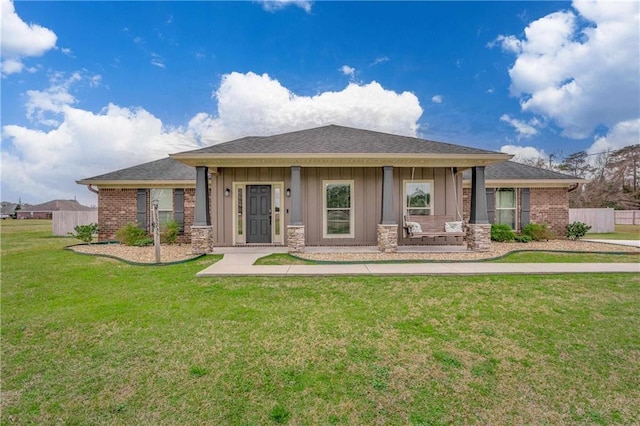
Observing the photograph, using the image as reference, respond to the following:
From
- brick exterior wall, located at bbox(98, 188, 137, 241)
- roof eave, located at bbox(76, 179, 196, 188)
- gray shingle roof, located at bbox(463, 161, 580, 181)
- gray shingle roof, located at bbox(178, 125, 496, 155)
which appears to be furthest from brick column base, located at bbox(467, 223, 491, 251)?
brick exterior wall, located at bbox(98, 188, 137, 241)

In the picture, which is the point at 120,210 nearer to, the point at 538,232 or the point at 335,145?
the point at 335,145

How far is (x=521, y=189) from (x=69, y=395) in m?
14.0

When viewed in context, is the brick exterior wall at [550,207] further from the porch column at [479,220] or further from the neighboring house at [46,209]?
the neighboring house at [46,209]

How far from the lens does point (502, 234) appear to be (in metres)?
10.5

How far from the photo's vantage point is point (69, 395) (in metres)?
2.39

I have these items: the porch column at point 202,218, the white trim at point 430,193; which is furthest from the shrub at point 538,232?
the porch column at point 202,218

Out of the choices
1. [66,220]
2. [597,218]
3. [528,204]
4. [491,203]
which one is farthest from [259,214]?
[597,218]

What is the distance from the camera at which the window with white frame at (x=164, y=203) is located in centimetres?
1142

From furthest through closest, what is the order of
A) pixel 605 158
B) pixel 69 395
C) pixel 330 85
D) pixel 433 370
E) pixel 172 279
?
pixel 605 158 → pixel 330 85 → pixel 172 279 → pixel 433 370 → pixel 69 395

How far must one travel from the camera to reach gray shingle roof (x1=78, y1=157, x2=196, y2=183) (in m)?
11.2

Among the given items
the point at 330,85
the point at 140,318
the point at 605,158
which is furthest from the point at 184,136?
the point at 605,158

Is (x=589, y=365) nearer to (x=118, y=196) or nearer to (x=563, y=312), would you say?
(x=563, y=312)

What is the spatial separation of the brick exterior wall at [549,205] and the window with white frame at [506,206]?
25cm

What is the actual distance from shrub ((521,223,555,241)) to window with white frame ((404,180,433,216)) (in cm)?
440
